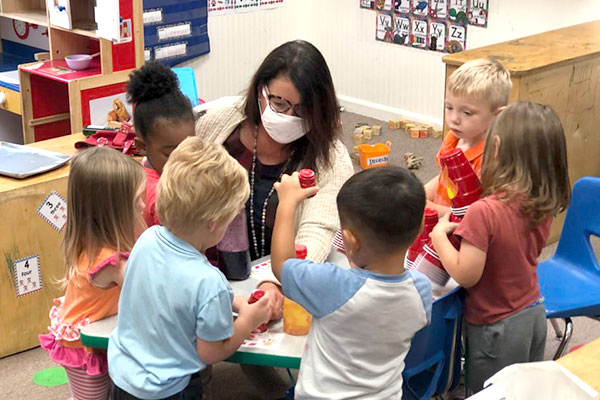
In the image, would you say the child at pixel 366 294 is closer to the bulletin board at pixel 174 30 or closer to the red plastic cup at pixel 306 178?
the red plastic cup at pixel 306 178

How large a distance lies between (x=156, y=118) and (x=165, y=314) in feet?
2.47

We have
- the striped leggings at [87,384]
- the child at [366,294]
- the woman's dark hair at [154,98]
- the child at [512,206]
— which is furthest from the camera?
the woman's dark hair at [154,98]

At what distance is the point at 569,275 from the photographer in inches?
106

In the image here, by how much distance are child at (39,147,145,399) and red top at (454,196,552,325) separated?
2.73ft

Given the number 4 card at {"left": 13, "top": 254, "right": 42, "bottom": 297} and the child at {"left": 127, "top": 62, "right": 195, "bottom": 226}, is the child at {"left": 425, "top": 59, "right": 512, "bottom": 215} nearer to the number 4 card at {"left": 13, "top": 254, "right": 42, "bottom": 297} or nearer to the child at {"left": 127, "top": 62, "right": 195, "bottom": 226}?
the child at {"left": 127, "top": 62, "right": 195, "bottom": 226}

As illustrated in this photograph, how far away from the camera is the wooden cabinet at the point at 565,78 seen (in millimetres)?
3418

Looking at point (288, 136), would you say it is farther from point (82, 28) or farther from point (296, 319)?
point (82, 28)

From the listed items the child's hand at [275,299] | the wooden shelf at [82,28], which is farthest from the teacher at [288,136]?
the wooden shelf at [82,28]

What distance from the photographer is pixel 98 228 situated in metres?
1.98

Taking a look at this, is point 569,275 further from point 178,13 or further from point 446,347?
point 178,13

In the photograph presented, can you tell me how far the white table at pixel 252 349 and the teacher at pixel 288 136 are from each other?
211 millimetres

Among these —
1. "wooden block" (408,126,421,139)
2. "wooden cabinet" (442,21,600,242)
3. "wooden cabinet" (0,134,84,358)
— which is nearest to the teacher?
"wooden cabinet" (0,134,84,358)

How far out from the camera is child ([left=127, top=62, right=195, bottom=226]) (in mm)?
2221

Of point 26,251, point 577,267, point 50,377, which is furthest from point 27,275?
point 577,267
